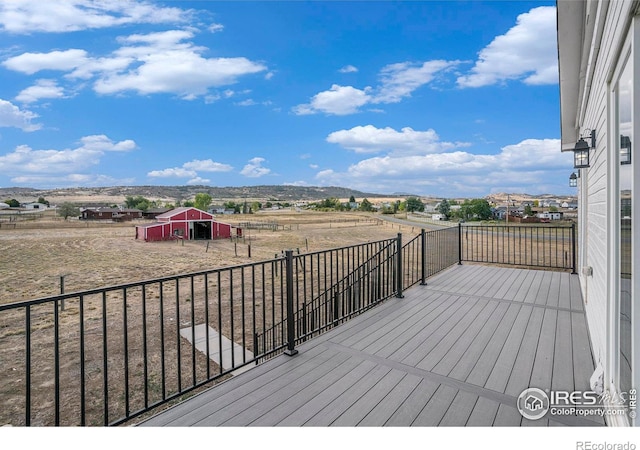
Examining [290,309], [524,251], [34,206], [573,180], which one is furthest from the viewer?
[34,206]

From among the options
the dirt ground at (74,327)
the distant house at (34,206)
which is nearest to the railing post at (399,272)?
the dirt ground at (74,327)

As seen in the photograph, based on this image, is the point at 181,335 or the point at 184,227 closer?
the point at 181,335

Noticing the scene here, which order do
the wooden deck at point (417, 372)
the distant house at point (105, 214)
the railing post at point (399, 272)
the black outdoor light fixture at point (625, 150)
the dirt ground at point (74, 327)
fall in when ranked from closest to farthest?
the black outdoor light fixture at point (625, 150)
the wooden deck at point (417, 372)
the railing post at point (399, 272)
the dirt ground at point (74, 327)
the distant house at point (105, 214)

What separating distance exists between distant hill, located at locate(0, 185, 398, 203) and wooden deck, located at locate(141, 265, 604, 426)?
3523 inches

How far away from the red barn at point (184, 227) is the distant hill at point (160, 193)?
5985 cm

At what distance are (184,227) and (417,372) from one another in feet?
99.1

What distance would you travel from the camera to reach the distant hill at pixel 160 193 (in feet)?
281

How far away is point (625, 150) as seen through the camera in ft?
4.72

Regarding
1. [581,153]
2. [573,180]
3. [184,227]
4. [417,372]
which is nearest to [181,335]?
[417,372]

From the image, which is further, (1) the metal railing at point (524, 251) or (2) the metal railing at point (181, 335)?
(1) the metal railing at point (524, 251)

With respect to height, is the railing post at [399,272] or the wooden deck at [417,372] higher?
the railing post at [399,272]

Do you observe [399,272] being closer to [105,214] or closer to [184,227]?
[184,227]

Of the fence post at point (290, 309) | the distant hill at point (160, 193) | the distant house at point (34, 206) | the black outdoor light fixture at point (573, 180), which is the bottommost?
the fence post at point (290, 309)

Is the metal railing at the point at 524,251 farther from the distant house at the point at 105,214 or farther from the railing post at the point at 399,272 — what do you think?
the distant house at the point at 105,214
